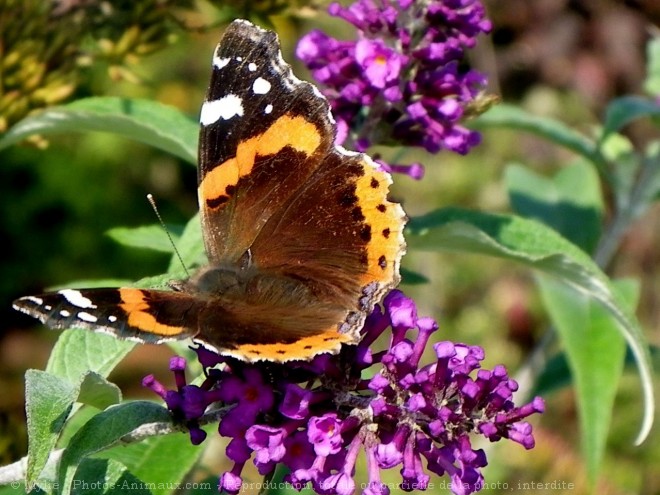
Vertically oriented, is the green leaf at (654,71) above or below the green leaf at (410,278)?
above

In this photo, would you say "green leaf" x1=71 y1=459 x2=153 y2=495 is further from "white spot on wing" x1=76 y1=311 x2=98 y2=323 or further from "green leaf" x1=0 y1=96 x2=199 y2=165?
"green leaf" x1=0 y1=96 x2=199 y2=165

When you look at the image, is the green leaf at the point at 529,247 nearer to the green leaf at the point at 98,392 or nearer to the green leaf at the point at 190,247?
the green leaf at the point at 190,247

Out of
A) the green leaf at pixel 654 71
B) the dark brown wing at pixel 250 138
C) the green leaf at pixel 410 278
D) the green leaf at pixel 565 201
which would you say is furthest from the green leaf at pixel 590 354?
the dark brown wing at pixel 250 138

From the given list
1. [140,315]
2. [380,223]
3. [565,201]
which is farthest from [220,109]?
[565,201]

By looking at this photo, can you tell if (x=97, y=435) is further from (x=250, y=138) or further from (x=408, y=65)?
(x=408, y=65)

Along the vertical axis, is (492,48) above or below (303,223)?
below

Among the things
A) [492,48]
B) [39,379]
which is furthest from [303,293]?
[492,48]

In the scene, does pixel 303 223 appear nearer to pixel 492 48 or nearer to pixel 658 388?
pixel 658 388
